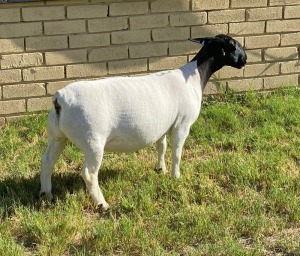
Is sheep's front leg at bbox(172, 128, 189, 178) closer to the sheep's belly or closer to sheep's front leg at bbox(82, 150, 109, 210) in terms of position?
the sheep's belly

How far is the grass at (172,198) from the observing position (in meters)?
3.80

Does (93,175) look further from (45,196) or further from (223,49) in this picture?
(223,49)

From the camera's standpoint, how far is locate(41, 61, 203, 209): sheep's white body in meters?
3.96

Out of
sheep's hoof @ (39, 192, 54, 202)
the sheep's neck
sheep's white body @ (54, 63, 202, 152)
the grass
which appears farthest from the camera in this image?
the sheep's neck

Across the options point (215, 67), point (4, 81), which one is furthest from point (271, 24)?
point (4, 81)

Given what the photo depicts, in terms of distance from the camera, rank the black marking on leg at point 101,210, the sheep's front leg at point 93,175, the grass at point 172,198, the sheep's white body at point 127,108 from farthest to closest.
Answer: the black marking on leg at point 101,210
the sheep's front leg at point 93,175
the sheep's white body at point 127,108
the grass at point 172,198

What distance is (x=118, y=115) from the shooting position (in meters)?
4.07

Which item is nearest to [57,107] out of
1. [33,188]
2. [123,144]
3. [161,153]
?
[123,144]

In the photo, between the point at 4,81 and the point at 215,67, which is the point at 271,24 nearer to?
the point at 215,67

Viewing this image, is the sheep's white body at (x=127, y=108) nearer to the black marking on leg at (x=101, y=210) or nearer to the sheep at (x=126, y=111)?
the sheep at (x=126, y=111)

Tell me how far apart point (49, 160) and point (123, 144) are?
614mm

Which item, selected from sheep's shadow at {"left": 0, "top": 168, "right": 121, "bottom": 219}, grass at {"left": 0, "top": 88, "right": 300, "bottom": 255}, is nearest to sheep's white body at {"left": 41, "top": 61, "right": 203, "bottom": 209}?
sheep's shadow at {"left": 0, "top": 168, "right": 121, "bottom": 219}

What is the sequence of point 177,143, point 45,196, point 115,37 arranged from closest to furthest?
point 45,196 < point 177,143 < point 115,37

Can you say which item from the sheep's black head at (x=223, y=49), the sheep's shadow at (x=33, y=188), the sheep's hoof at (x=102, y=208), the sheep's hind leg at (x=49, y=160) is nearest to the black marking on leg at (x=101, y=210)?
the sheep's hoof at (x=102, y=208)
